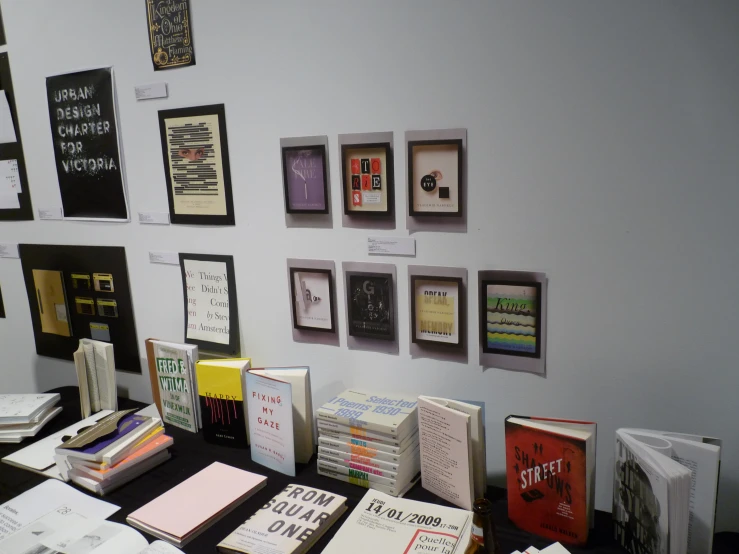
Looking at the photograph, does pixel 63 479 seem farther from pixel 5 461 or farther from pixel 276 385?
pixel 276 385

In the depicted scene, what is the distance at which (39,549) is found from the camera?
131cm

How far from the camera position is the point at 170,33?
1.79m

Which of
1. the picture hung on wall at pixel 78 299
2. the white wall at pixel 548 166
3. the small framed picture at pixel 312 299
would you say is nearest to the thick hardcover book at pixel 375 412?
the white wall at pixel 548 166

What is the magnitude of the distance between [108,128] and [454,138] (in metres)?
1.34

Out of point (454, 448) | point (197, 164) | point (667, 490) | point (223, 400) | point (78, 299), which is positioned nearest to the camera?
point (667, 490)

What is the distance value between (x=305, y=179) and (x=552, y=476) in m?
1.06

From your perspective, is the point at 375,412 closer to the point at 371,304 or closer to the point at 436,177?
the point at 371,304

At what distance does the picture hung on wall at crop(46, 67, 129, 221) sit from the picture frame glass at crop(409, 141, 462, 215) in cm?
118

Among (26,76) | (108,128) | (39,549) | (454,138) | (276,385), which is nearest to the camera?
(39,549)

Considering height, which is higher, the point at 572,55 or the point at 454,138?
the point at 572,55

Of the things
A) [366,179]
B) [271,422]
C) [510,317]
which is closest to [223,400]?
[271,422]

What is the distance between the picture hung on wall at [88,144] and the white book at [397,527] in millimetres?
1417

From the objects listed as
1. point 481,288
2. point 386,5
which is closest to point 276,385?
point 481,288

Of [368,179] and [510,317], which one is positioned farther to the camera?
[368,179]
